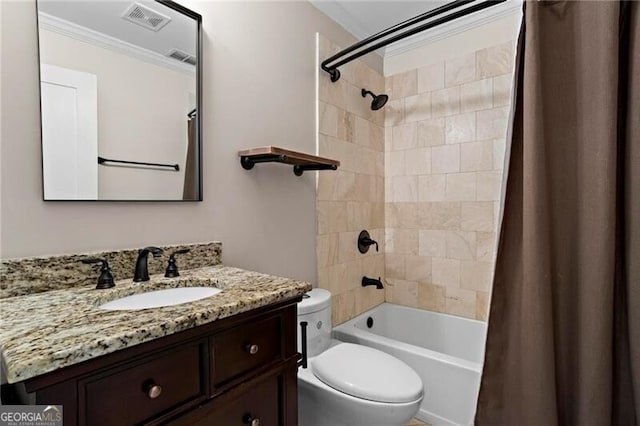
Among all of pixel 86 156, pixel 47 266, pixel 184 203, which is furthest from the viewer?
pixel 184 203

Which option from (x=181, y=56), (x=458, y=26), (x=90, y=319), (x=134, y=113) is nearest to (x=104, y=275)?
(x=90, y=319)

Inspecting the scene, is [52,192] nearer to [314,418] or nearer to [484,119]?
[314,418]

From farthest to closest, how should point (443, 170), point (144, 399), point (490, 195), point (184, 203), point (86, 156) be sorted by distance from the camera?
point (443, 170) < point (490, 195) < point (184, 203) < point (86, 156) < point (144, 399)

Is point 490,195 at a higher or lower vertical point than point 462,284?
higher

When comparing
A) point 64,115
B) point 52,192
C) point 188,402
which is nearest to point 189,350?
point 188,402

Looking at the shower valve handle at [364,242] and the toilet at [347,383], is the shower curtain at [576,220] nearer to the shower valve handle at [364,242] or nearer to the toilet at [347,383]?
the toilet at [347,383]

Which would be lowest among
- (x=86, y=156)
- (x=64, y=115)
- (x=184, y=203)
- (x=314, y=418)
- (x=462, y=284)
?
(x=314, y=418)

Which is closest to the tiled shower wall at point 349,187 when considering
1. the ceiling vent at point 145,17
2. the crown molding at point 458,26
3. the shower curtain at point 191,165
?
the crown molding at point 458,26

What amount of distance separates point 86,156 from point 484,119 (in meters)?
2.18

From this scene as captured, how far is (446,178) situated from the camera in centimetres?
234

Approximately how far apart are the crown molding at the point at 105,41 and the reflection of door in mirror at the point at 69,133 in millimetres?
120

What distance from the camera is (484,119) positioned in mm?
2176

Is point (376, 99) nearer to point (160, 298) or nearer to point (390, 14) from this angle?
point (390, 14)

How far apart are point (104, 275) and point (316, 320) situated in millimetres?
899
